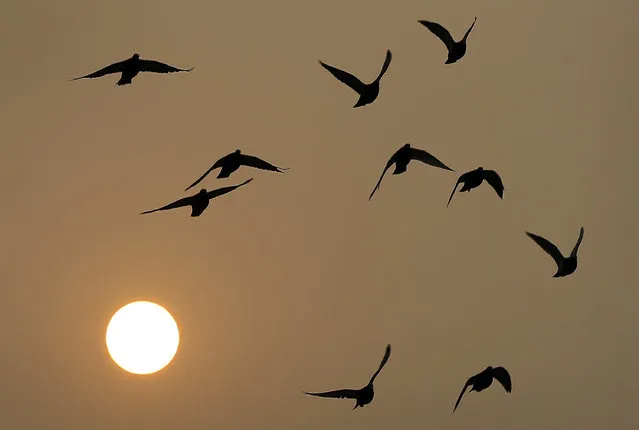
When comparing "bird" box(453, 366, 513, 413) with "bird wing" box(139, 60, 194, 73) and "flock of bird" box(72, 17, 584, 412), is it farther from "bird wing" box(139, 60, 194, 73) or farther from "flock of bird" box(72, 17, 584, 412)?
"bird wing" box(139, 60, 194, 73)

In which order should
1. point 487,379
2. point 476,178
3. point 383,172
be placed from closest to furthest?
point 383,172 < point 476,178 < point 487,379

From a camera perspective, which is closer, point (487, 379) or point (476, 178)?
point (476, 178)

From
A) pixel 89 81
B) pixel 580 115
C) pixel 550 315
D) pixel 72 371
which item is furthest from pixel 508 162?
Answer: pixel 72 371

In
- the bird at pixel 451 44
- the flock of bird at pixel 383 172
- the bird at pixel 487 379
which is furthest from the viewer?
the bird at pixel 487 379

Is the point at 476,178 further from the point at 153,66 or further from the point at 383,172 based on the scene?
the point at 153,66

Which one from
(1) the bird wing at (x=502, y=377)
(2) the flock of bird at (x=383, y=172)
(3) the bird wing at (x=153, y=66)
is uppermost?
(3) the bird wing at (x=153, y=66)

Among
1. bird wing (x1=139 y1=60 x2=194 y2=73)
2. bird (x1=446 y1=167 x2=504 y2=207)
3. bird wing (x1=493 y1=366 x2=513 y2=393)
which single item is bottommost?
bird wing (x1=493 y1=366 x2=513 y2=393)

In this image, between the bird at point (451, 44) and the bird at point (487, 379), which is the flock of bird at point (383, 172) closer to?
the bird at point (451, 44)

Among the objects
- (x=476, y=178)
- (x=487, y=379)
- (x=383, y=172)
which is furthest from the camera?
(x=487, y=379)

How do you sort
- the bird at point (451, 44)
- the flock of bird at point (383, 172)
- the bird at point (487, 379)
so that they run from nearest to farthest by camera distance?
the flock of bird at point (383, 172), the bird at point (451, 44), the bird at point (487, 379)

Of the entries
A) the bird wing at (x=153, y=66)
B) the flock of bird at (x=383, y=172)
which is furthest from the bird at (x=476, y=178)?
the bird wing at (x=153, y=66)

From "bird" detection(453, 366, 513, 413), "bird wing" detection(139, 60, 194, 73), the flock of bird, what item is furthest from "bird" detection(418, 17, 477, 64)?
"bird" detection(453, 366, 513, 413)

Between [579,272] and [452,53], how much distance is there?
111 centimetres

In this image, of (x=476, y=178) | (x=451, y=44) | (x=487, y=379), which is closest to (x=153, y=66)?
(x=451, y=44)
